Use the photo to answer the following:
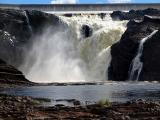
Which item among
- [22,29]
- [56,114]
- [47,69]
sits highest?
[56,114]

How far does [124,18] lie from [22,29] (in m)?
39.7

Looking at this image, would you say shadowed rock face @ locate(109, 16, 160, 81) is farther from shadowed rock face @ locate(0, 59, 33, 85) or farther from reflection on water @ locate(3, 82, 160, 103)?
reflection on water @ locate(3, 82, 160, 103)

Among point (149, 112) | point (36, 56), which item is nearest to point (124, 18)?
point (36, 56)

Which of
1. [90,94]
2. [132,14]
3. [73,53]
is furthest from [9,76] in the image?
[132,14]

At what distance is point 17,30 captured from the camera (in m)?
156

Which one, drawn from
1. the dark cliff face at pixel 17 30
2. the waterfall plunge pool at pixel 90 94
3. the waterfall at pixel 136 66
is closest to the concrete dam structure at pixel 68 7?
the dark cliff face at pixel 17 30

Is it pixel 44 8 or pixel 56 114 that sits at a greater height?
pixel 56 114

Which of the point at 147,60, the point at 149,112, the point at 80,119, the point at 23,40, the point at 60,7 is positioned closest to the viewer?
the point at 80,119

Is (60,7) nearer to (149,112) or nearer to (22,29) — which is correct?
(22,29)

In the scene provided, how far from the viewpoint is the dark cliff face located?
153 meters

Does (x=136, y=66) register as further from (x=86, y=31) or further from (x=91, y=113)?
(x=91, y=113)

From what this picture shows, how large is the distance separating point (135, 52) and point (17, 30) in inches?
1377

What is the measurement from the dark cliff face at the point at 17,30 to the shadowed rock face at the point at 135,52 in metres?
24.3

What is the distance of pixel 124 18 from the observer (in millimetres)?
181250
